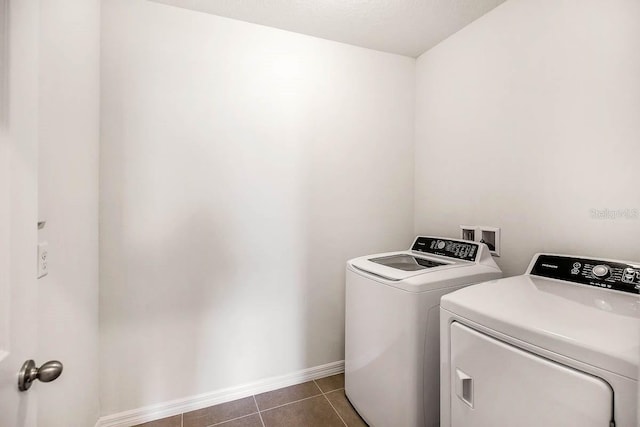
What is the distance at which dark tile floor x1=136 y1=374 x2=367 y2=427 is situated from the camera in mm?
1527

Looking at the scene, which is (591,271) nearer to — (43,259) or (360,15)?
(360,15)

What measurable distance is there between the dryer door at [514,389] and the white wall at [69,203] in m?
1.34

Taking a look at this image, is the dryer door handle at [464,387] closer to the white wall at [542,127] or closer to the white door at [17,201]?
the white wall at [542,127]

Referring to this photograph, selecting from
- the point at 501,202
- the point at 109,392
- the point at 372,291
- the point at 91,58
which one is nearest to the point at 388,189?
the point at 501,202

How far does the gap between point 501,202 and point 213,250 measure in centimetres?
173

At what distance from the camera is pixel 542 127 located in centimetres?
139

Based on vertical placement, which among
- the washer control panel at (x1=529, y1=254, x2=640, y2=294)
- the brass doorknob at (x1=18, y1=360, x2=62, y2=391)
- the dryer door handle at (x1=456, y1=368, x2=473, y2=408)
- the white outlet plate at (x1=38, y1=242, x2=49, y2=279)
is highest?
the white outlet plate at (x1=38, y1=242, x2=49, y2=279)

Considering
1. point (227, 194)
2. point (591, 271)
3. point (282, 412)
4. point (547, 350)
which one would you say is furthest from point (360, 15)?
point (282, 412)

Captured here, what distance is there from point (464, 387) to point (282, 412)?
1.13 meters

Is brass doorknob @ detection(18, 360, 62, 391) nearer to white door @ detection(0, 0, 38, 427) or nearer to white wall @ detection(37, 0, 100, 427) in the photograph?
white door @ detection(0, 0, 38, 427)

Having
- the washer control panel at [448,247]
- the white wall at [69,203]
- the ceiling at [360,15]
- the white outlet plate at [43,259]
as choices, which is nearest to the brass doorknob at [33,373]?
the white wall at [69,203]

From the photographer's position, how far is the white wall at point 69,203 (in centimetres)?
96

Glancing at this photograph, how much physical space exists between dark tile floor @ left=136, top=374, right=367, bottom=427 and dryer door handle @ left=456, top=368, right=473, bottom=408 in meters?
0.83

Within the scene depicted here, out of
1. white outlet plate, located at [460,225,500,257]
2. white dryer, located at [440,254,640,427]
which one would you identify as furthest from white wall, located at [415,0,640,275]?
white dryer, located at [440,254,640,427]
